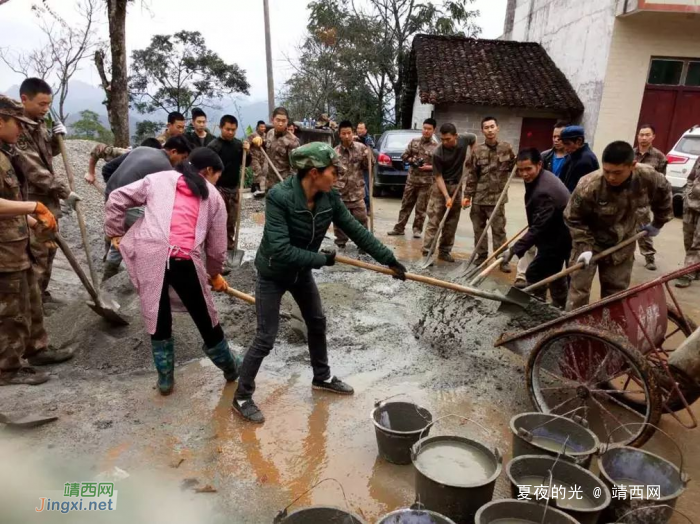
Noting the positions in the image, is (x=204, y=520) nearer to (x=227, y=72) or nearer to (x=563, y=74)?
(x=563, y=74)

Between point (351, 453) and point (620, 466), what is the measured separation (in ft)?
4.59

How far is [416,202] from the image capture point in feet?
25.6

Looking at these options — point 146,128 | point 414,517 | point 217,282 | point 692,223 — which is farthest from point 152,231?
point 146,128

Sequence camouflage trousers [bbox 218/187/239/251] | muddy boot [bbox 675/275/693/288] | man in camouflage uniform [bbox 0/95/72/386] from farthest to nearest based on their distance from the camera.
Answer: camouflage trousers [bbox 218/187/239/251], muddy boot [bbox 675/275/693/288], man in camouflage uniform [bbox 0/95/72/386]

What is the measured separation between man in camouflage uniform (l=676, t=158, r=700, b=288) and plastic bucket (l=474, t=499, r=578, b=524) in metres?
4.88

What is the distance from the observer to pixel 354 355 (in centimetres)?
409

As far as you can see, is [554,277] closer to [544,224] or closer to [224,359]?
[544,224]

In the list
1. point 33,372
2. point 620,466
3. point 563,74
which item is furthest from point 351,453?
point 563,74

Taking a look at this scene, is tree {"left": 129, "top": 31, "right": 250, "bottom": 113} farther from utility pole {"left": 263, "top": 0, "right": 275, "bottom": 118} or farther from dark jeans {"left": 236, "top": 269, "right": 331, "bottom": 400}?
dark jeans {"left": 236, "top": 269, "right": 331, "bottom": 400}

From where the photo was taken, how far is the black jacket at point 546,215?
170 inches

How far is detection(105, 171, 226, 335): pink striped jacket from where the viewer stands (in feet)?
9.99

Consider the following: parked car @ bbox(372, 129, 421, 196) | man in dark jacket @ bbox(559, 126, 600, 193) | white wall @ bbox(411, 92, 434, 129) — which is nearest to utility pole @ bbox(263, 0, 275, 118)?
parked car @ bbox(372, 129, 421, 196)

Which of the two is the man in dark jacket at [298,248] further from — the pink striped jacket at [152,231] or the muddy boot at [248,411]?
the pink striped jacket at [152,231]

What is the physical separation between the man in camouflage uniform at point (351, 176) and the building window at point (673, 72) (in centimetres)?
996
